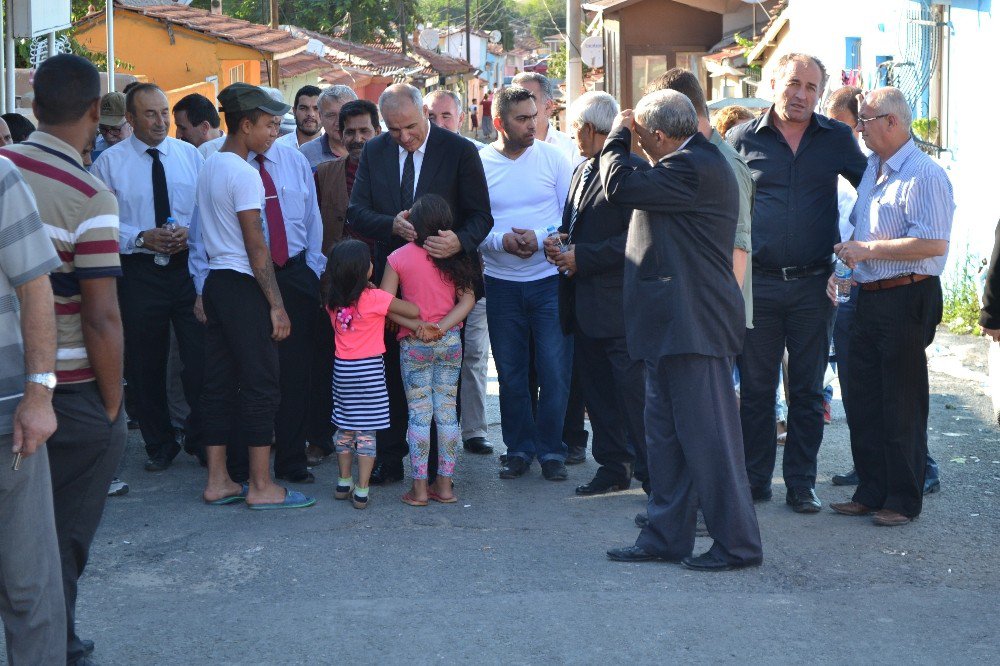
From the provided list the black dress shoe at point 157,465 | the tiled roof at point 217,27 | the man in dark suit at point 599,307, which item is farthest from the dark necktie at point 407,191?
the tiled roof at point 217,27

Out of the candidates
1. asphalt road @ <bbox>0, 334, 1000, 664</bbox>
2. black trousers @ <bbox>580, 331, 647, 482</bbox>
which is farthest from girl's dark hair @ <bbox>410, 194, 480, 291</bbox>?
asphalt road @ <bbox>0, 334, 1000, 664</bbox>

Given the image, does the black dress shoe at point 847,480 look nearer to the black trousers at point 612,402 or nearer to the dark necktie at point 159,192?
the black trousers at point 612,402

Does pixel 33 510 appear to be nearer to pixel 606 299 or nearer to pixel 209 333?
pixel 209 333

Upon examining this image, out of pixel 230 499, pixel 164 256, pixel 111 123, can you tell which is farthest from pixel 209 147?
pixel 230 499

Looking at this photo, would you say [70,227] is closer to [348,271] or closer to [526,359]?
[348,271]

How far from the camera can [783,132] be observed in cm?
642

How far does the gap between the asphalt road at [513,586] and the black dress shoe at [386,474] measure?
0.09 metres

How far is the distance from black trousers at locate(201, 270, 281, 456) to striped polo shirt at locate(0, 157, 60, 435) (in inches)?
109

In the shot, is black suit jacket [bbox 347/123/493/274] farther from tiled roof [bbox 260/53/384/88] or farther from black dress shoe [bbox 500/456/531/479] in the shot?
tiled roof [bbox 260/53/384/88]

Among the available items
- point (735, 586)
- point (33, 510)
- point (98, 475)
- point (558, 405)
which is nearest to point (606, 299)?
point (558, 405)

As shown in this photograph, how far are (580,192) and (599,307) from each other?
62 centimetres

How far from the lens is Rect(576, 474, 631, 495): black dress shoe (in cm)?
673

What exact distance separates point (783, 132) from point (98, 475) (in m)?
3.90

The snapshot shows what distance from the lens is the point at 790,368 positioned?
21.0ft
